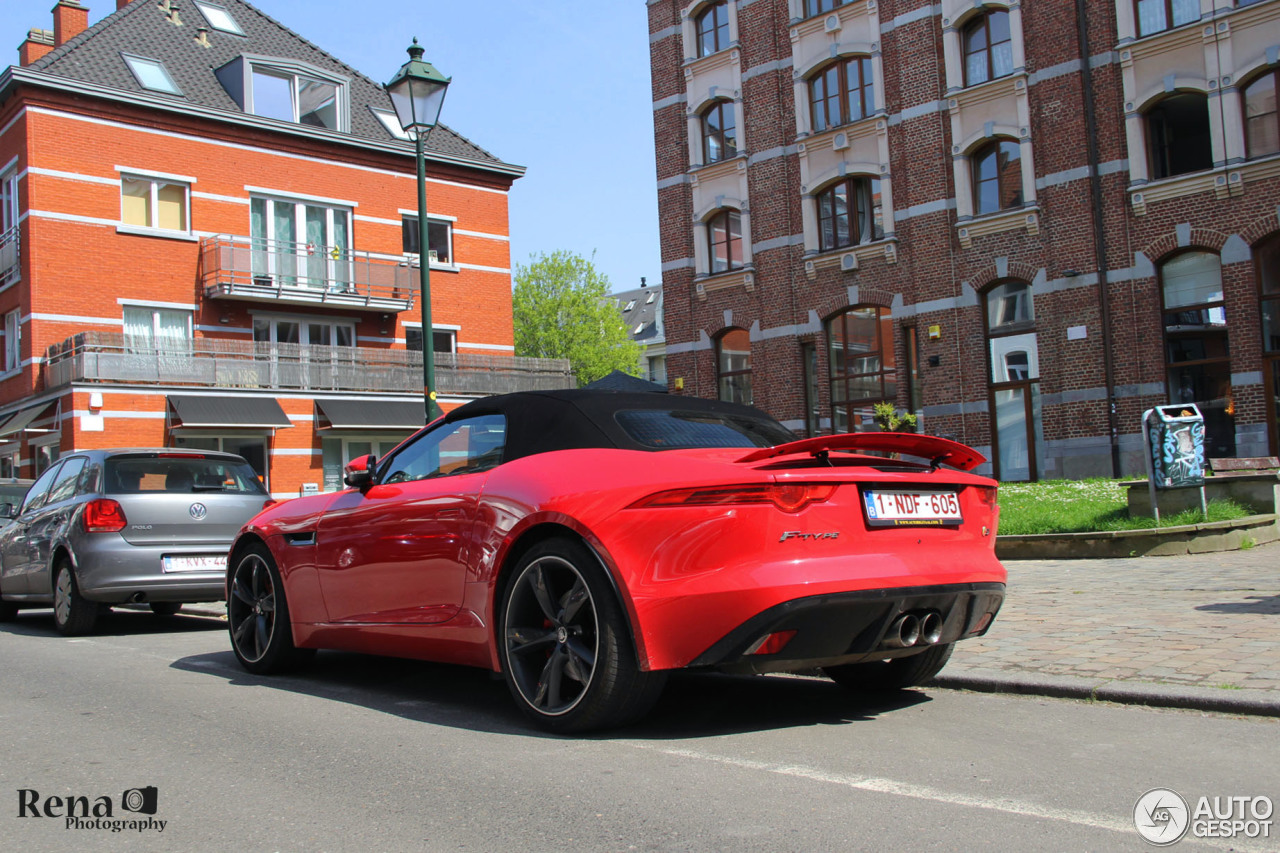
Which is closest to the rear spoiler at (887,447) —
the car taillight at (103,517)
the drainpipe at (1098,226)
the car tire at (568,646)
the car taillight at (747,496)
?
the car taillight at (747,496)

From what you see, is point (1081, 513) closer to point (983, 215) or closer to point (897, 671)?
point (897, 671)

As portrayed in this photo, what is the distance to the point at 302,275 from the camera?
32.8 m

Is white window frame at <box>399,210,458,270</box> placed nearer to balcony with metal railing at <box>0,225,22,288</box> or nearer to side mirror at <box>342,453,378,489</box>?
balcony with metal railing at <box>0,225,22,288</box>

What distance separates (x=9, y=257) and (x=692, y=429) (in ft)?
101

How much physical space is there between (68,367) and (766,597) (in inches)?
1081

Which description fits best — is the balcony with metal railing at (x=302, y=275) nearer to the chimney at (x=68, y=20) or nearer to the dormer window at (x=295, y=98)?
the dormer window at (x=295, y=98)

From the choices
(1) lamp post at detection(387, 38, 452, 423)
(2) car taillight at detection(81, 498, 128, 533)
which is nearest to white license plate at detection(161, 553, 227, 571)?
(2) car taillight at detection(81, 498, 128, 533)

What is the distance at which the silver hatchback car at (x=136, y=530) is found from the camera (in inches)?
362

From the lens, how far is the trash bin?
1236cm

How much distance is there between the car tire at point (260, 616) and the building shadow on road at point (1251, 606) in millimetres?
5811

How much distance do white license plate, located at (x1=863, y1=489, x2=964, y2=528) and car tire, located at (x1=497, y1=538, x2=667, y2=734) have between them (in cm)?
105

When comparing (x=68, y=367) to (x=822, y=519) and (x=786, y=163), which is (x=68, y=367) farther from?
(x=822, y=519)

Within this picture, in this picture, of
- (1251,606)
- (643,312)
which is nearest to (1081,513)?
(1251,606)

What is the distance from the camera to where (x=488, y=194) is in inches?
1533
